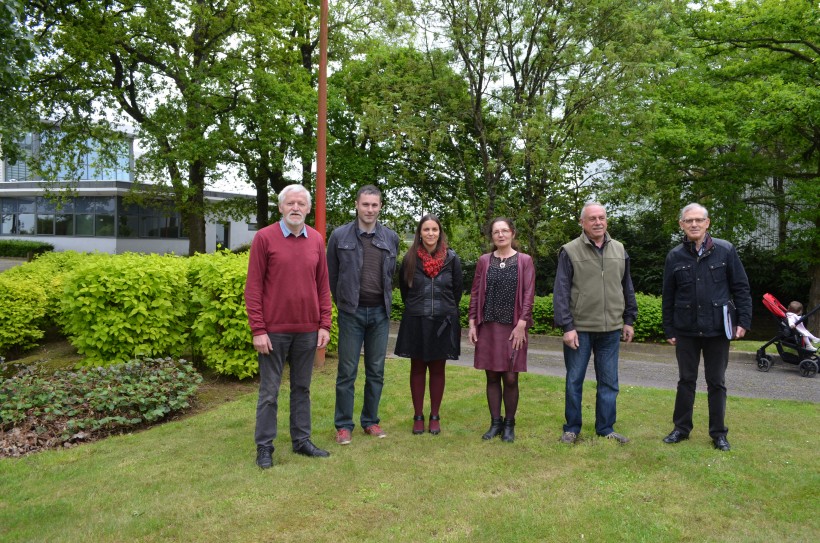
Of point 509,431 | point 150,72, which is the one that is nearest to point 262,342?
point 509,431

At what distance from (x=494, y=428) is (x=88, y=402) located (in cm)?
402

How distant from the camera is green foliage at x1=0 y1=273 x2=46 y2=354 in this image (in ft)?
32.2

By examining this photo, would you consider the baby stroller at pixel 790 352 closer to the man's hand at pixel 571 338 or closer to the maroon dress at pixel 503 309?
the man's hand at pixel 571 338

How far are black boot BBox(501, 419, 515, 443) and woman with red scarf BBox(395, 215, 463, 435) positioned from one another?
73 cm

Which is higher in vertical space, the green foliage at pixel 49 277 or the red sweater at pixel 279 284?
the red sweater at pixel 279 284

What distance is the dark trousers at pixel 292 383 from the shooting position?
4754 mm

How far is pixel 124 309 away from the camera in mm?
7945

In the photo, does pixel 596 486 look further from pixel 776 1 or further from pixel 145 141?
pixel 145 141

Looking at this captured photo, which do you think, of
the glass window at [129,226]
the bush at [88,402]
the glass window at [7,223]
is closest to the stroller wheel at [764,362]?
the bush at [88,402]

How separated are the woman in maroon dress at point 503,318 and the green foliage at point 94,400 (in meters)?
3.25

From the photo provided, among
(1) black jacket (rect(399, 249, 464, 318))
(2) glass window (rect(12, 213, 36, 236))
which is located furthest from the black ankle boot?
(2) glass window (rect(12, 213, 36, 236))

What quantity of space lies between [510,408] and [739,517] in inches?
78.6

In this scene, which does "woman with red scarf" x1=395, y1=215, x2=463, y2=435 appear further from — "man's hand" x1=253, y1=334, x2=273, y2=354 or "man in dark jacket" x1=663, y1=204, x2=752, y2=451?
"man in dark jacket" x1=663, y1=204, x2=752, y2=451

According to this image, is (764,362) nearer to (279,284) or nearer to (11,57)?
(279,284)
